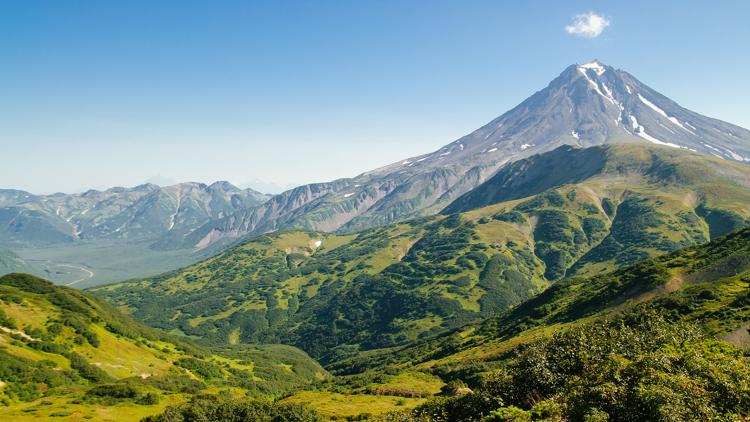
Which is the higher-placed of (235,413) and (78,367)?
(235,413)

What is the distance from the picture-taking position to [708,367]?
158ft

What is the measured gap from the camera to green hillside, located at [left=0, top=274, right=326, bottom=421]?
341ft

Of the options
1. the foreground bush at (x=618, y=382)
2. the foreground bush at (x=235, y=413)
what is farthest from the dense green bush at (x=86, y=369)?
the foreground bush at (x=618, y=382)

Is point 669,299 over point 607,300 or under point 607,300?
A: over

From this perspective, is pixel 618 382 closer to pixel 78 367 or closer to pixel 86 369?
pixel 86 369

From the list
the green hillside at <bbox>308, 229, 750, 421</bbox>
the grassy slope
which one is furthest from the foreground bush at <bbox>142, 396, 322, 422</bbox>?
the grassy slope

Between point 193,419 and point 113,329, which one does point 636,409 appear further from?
point 113,329

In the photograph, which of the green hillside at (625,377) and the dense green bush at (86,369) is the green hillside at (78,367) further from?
the green hillside at (625,377)

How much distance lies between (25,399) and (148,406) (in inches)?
1109

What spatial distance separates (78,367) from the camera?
136m

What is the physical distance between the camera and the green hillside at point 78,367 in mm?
103812

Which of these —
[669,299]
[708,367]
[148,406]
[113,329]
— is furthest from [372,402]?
[113,329]

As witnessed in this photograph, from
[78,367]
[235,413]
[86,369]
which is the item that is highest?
[235,413]

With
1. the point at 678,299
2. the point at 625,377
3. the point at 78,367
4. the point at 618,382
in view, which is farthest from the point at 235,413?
the point at 678,299
